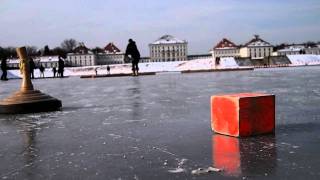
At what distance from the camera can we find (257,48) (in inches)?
7618

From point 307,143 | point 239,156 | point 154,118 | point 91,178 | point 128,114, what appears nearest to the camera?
point 91,178

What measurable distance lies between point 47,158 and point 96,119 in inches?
126

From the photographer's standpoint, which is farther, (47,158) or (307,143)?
(307,143)

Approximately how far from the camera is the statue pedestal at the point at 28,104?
9.29 metres

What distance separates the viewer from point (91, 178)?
156 inches

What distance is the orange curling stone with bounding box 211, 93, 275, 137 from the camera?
5.73 meters

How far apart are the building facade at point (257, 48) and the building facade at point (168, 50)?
24666mm

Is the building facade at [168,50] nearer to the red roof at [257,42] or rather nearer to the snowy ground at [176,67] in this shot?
the red roof at [257,42]

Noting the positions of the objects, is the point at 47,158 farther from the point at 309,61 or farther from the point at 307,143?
the point at 309,61

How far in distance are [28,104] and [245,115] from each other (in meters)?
5.06

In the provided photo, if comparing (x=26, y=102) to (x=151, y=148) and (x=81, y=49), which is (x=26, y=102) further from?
(x=81, y=49)

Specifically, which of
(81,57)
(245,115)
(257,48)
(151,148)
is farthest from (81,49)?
(151,148)

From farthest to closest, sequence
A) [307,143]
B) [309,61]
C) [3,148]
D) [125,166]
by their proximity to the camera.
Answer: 1. [309,61]
2. [3,148]
3. [307,143]
4. [125,166]

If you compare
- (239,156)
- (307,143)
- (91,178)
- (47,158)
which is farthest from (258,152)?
(47,158)
